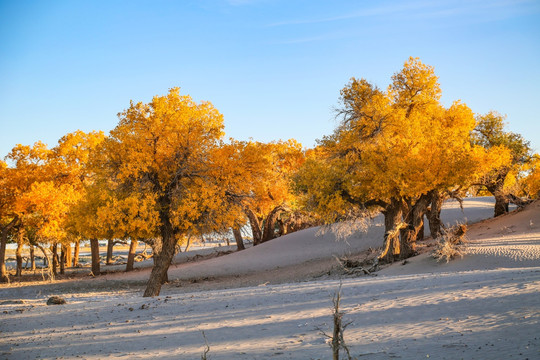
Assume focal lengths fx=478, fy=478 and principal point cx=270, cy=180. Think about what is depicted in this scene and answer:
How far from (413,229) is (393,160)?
408 cm

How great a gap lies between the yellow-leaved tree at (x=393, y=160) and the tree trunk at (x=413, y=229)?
0.04 meters

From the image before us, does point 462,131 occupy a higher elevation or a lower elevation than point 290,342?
higher

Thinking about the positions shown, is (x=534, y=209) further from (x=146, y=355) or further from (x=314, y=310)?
(x=146, y=355)

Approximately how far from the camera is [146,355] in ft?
26.3

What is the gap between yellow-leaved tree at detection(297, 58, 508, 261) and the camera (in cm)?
2031

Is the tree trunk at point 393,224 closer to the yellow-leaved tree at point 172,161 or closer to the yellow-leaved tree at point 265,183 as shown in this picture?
the yellow-leaved tree at point 265,183

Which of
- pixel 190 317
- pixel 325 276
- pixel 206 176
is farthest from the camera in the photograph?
pixel 325 276

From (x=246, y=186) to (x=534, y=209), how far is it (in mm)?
18827

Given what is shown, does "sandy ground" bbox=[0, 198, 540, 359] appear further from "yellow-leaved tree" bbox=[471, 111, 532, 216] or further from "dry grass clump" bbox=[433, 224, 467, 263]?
"yellow-leaved tree" bbox=[471, 111, 532, 216]

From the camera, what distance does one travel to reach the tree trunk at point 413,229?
856 inches

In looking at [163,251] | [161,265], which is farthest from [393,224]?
[161,265]

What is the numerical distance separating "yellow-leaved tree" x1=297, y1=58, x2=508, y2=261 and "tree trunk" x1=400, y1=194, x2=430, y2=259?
1.8 inches

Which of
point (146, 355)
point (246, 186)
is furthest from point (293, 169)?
point (146, 355)

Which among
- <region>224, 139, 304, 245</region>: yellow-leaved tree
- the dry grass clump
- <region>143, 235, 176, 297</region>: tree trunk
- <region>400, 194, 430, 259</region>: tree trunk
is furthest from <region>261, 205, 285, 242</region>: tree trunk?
the dry grass clump
